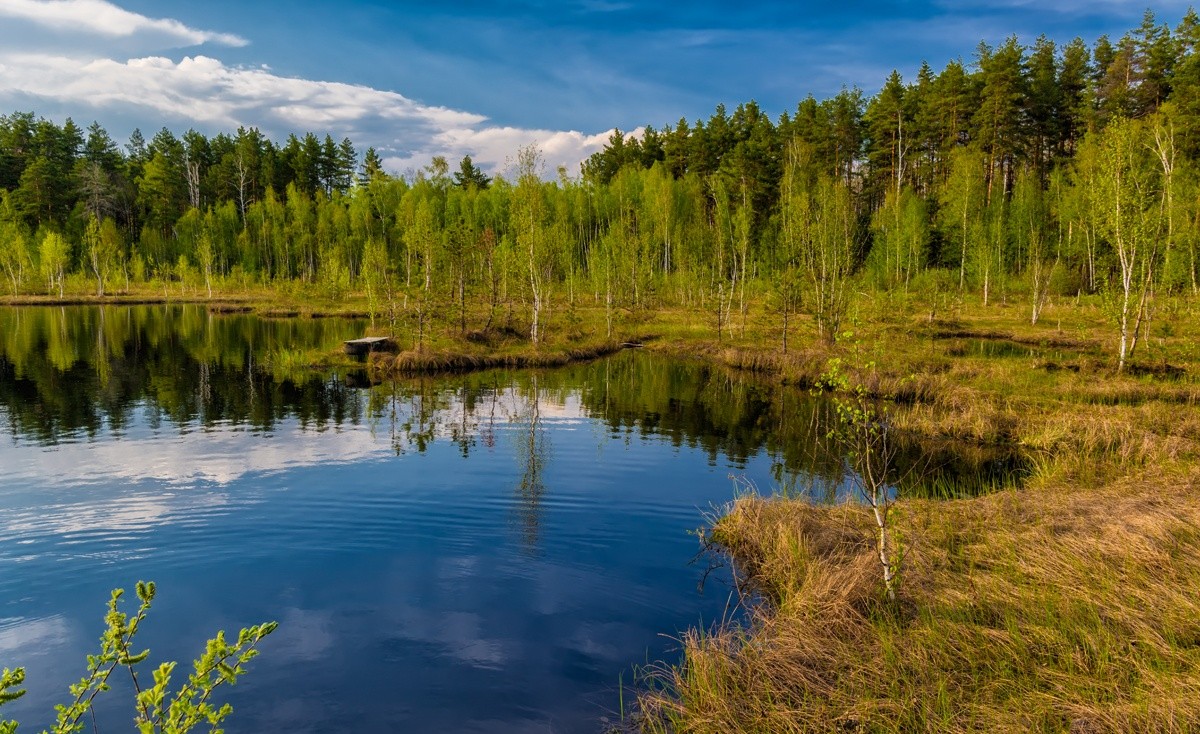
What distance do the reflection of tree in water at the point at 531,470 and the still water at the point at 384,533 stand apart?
10 cm

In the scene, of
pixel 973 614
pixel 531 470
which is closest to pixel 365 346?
pixel 531 470

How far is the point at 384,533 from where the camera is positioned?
1388cm

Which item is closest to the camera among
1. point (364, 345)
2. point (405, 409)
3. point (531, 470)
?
point (531, 470)

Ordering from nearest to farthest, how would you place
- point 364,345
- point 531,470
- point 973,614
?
1. point 973,614
2. point 531,470
3. point 364,345

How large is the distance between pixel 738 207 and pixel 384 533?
4413 cm

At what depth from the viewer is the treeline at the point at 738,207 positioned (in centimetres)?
4062

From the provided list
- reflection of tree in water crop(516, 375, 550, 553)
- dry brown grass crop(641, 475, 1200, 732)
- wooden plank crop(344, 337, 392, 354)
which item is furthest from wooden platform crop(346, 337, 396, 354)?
dry brown grass crop(641, 475, 1200, 732)

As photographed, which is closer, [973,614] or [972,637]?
[972,637]

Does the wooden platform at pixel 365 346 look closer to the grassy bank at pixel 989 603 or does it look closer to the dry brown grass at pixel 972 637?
the grassy bank at pixel 989 603

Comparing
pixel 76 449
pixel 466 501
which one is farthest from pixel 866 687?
pixel 76 449

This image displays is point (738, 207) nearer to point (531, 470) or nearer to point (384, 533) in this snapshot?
point (531, 470)

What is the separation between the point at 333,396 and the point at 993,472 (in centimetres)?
2538

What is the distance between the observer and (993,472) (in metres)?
18.4

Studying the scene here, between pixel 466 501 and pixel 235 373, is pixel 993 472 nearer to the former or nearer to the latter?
pixel 466 501
